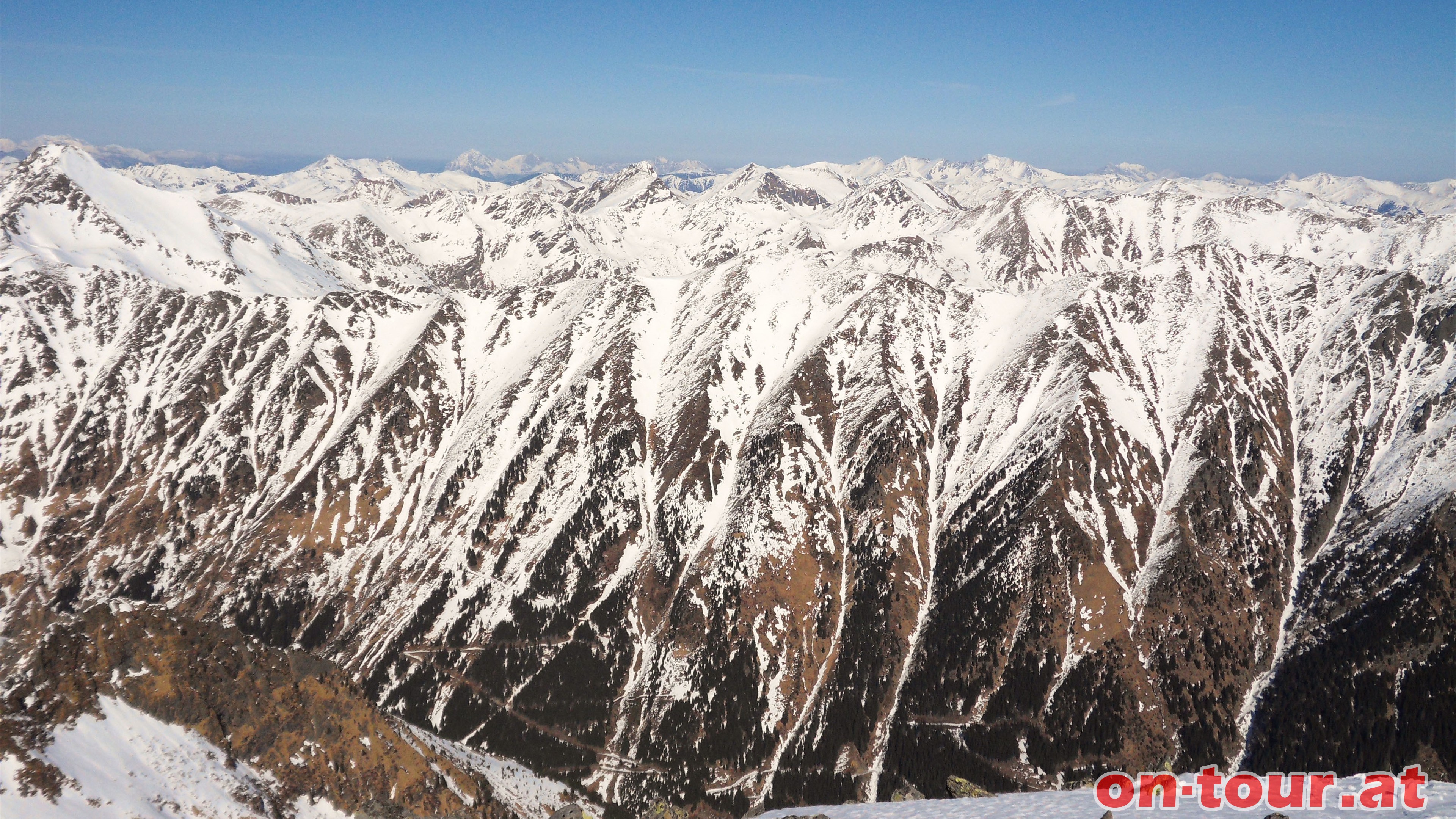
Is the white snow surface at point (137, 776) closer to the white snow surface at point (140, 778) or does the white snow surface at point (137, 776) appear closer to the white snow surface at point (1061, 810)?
the white snow surface at point (140, 778)

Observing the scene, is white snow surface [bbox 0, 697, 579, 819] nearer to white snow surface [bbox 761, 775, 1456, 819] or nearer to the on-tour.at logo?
white snow surface [bbox 761, 775, 1456, 819]

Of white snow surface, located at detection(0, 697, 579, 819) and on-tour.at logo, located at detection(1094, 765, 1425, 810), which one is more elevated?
on-tour.at logo, located at detection(1094, 765, 1425, 810)

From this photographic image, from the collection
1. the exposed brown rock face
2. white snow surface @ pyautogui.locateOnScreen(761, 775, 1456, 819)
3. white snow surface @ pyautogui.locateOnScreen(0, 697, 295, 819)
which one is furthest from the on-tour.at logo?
white snow surface @ pyautogui.locateOnScreen(0, 697, 295, 819)

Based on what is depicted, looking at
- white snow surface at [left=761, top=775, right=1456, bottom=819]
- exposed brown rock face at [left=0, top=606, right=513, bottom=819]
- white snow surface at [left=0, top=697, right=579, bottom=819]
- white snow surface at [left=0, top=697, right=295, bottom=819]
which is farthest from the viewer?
exposed brown rock face at [left=0, top=606, right=513, bottom=819]

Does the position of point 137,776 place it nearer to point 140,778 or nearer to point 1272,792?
point 140,778

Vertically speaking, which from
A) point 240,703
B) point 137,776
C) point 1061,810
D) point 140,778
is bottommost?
point 140,778

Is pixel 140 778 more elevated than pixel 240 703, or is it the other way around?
pixel 240 703

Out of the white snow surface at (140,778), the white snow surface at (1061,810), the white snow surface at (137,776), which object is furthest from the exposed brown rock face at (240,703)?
the white snow surface at (1061,810)

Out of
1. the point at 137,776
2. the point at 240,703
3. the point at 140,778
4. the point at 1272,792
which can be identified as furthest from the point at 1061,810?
the point at 240,703

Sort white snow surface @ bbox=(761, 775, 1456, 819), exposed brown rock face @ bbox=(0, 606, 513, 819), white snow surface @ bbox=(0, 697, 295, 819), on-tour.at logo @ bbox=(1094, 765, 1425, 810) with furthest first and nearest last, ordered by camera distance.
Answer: exposed brown rock face @ bbox=(0, 606, 513, 819) → white snow surface @ bbox=(0, 697, 295, 819) → on-tour.at logo @ bbox=(1094, 765, 1425, 810) → white snow surface @ bbox=(761, 775, 1456, 819)
